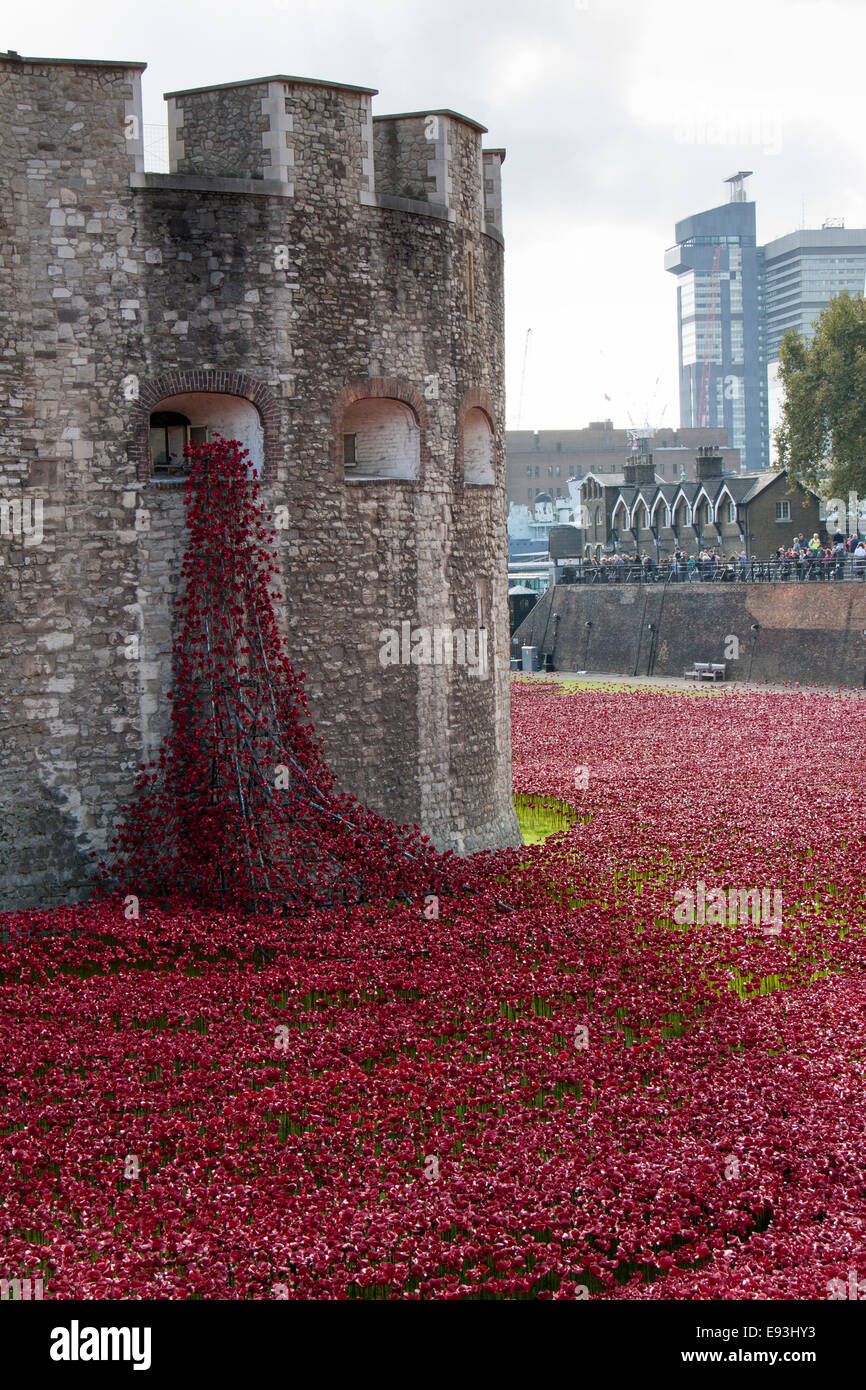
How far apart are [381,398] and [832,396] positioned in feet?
135

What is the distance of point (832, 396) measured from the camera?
51.4 meters

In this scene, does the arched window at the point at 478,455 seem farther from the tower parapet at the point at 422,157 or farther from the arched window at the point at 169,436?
the arched window at the point at 169,436

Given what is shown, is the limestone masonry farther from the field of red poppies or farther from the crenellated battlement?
the field of red poppies

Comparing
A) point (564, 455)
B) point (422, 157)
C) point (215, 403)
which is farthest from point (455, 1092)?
point (564, 455)

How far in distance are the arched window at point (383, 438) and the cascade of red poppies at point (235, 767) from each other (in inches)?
67.6

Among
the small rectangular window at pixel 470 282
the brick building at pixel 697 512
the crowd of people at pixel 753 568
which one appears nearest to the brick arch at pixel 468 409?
the small rectangular window at pixel 470 282

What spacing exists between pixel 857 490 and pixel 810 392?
4.52 meters

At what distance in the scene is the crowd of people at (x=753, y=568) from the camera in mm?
40594

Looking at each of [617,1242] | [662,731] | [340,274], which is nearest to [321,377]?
[340,274]

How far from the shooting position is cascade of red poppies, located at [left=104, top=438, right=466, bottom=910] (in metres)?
13.2

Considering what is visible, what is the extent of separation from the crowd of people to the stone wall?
2.76 ft

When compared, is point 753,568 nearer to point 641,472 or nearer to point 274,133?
point 274,133

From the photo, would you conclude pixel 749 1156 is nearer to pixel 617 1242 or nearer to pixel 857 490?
pixel 617 1242

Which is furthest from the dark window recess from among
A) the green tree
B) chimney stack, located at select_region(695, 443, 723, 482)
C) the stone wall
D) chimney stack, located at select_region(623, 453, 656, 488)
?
chimney stack, located at select_region(623, 453, 656, 488)
